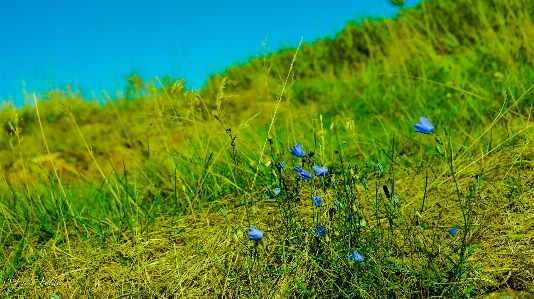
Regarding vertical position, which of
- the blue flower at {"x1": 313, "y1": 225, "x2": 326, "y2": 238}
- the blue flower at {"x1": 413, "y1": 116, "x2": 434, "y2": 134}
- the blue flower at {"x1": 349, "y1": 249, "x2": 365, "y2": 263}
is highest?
the blue flower at {"x1": 413, "y1": 116, "x2": 434, "y2": 134}

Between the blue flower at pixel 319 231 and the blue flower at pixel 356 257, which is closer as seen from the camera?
the blue flower at pixel 356 257

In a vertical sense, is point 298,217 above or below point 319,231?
above

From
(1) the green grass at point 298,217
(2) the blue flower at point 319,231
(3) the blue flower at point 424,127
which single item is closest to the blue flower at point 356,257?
(1) the green grass at point 298,217

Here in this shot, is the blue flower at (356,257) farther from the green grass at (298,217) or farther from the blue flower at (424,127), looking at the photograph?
the blue flower at (424,127)

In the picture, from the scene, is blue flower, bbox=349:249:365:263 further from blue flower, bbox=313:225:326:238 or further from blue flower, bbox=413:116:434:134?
blue flower, bbox=413:116:434:134

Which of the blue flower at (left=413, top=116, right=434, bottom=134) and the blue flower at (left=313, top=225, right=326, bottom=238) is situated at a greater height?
the blue flower at (left=413, top=116, right=434, bottom=134)

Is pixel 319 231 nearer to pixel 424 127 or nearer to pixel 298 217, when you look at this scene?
pixel 298 217

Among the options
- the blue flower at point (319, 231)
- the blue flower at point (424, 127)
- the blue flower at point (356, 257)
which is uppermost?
the blue flower at point (424, 127)

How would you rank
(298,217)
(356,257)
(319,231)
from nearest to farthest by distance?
(356,257)
(319,231)
(298,217)

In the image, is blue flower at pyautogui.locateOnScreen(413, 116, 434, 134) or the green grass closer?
blue flower at pyautogui.locateOnScreen(413, 116, 434, 134)

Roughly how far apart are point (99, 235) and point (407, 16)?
280 inches

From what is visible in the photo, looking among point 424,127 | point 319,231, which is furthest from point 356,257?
point 424,127

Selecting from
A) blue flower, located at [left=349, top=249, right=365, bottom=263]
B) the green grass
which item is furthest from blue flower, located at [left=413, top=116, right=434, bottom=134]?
blue flower, located at [left=349, top=249, right=365, bottom=263]

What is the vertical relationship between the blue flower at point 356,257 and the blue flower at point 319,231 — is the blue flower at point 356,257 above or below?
below
